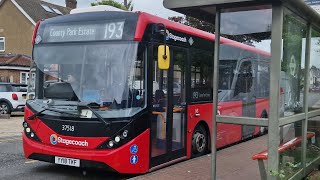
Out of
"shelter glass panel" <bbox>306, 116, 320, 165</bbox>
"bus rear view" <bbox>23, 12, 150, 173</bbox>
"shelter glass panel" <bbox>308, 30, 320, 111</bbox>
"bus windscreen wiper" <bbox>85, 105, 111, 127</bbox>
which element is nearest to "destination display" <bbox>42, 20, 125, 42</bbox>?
"bus rear view" <bbox>23, 12, 150, 173</bbox>

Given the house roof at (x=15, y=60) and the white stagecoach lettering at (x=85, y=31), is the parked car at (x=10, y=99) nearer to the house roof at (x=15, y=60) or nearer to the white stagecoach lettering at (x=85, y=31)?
the house roof at (x=15, y=60)

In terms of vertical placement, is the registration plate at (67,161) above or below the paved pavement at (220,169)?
above

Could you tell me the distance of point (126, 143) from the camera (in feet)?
22.9

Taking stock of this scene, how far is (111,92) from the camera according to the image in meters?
7.09

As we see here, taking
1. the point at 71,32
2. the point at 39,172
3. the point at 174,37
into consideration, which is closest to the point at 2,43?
the point at 39,172

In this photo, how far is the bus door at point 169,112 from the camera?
770 cm

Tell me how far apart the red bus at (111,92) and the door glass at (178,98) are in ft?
0.14

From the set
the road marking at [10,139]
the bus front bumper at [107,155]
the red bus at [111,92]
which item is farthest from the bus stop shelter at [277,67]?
the road marking at [10,139]

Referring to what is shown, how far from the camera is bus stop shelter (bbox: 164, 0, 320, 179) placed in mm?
5145

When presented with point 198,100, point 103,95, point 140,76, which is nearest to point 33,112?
point 103,95

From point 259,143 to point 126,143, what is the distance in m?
5.52

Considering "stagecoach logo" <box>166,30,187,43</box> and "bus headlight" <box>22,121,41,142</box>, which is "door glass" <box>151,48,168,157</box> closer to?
"stagecoach logo" <box>166,30,187,43</box>

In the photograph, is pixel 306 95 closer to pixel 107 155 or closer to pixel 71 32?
pixel 107 155

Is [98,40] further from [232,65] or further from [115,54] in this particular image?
[232,65]
